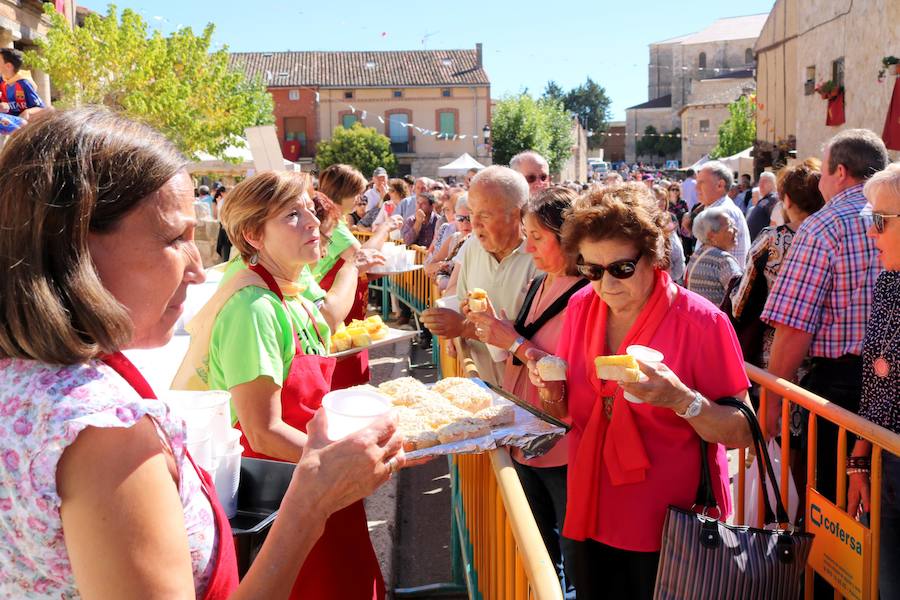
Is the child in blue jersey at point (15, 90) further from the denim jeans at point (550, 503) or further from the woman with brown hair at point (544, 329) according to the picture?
the denim jeans at point (550, 503)

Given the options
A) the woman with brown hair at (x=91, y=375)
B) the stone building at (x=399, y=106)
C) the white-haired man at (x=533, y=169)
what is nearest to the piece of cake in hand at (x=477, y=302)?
the woman with brown hair at (x=91, y=375)

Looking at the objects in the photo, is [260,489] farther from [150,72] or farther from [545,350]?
[150,72]

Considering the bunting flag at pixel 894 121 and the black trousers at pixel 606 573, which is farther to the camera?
the bunting flag at pixel 894 121

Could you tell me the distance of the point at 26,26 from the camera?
20.3 m

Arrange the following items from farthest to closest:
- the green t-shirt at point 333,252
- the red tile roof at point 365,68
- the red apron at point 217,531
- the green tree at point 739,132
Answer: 1. the red tile roof at point 365,68
2. the green tree at point 739,132
3. the green t-shirt at point 333,252
4. the red apron at point 217,531

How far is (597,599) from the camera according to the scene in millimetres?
2920

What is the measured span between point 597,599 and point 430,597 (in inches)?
53.2

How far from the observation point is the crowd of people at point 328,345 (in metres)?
1.16

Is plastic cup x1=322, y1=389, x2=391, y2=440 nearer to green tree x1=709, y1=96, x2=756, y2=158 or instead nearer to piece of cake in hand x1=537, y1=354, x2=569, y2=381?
piece of cake in hand x1=537, y1=354, x2=569, y2=381

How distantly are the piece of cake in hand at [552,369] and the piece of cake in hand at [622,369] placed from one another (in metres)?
0.54

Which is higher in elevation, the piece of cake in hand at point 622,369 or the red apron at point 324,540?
the piece of cake in hand at point 622,369

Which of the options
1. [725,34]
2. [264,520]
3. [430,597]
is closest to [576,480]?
[264,520]

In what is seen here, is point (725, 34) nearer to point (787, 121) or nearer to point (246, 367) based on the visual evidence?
point (787, 121)

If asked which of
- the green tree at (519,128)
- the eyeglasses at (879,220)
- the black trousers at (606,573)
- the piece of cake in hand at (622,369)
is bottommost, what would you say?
the black trousers at (606,573)
